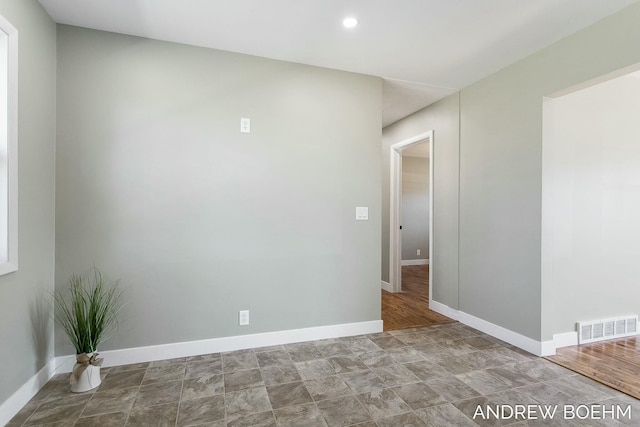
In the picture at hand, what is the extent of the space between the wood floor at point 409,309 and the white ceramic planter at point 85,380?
2465mm

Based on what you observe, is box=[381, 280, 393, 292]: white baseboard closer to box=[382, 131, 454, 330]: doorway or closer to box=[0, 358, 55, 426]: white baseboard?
box=[382, 131, 454, 330]: doorway

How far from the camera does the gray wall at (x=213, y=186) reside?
2428 millimetres

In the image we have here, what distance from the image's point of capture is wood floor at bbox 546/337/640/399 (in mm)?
2235

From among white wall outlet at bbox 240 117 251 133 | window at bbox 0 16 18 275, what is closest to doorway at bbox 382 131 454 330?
white wall outlet at bbox 240 117 251 133

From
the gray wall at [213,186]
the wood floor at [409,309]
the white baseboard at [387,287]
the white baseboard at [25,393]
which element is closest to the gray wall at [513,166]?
the wood floor at [409,309]

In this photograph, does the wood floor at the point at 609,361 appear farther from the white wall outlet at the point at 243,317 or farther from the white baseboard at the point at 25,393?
the white baseboard at the point at 25,393

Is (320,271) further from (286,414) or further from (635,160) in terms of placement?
(635,160)

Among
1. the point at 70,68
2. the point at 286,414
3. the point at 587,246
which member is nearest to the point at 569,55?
the point at 587,246

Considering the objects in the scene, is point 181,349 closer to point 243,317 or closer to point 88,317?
point 243,317

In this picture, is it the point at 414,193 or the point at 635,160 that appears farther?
the point at 414,193

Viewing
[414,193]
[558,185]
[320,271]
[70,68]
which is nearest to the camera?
[70,68]

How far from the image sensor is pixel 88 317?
2.19 metres

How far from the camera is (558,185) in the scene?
2.75 metres

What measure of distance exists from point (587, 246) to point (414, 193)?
15.8ft
